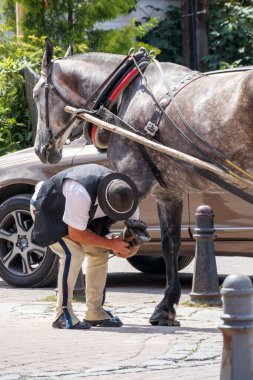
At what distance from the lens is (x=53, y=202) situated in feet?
29.1

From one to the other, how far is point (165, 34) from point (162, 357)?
21004 mm

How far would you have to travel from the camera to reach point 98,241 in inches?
342

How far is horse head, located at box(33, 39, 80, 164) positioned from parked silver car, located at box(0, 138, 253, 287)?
65.8 inches

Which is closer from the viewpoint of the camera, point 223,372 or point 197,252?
point 223,372

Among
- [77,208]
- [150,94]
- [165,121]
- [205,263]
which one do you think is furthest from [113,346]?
[205,263]

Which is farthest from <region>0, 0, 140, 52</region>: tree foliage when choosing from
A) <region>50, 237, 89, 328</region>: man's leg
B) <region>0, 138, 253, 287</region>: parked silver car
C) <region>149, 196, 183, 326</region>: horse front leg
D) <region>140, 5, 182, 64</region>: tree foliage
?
<region>50, 237, 89, 328</region>: man's leg

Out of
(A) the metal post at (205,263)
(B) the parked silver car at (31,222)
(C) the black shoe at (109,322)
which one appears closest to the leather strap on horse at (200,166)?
(C) the black shoe at (109,322)

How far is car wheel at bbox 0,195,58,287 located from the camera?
37.8 ft

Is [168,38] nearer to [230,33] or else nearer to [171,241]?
[230,33]

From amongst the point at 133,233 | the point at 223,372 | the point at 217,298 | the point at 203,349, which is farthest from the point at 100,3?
the point at 223,372

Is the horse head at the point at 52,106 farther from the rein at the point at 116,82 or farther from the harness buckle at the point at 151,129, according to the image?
the harness buckle at the point at 151,129

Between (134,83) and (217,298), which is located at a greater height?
(134,83)

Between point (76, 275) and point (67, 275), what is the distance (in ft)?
0.28

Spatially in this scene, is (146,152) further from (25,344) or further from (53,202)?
(25,344)
